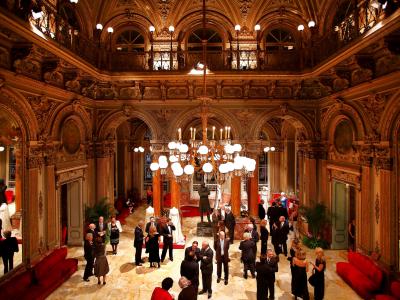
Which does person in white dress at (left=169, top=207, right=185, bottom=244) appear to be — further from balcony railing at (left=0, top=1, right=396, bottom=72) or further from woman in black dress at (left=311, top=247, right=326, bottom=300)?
woman in black dress at (left=311, top=247, right=326, bottom=300)

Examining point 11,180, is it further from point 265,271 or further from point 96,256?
point 265,271

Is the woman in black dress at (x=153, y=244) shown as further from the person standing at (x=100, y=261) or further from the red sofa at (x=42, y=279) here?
the red sofa at (x=42, y=279)

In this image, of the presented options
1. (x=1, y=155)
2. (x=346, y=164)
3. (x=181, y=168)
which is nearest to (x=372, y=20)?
(x=346, y=164)

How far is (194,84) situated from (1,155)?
27.1ft

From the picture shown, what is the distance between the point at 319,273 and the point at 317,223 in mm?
3707

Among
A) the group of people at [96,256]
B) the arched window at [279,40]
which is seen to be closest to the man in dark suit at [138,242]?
the group of people at [96,256]

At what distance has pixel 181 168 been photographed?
6.20 meters

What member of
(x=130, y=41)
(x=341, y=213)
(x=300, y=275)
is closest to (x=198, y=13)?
(x=130, y=41)

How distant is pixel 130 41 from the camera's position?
1152 centimetres

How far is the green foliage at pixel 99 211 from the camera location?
34.6 ft

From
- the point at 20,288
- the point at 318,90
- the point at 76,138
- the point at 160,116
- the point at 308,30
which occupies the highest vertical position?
the point at 308,30

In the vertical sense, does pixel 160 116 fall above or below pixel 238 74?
below

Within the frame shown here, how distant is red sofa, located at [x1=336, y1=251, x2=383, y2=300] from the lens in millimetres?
6750

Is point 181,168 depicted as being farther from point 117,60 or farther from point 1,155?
point 1,155
